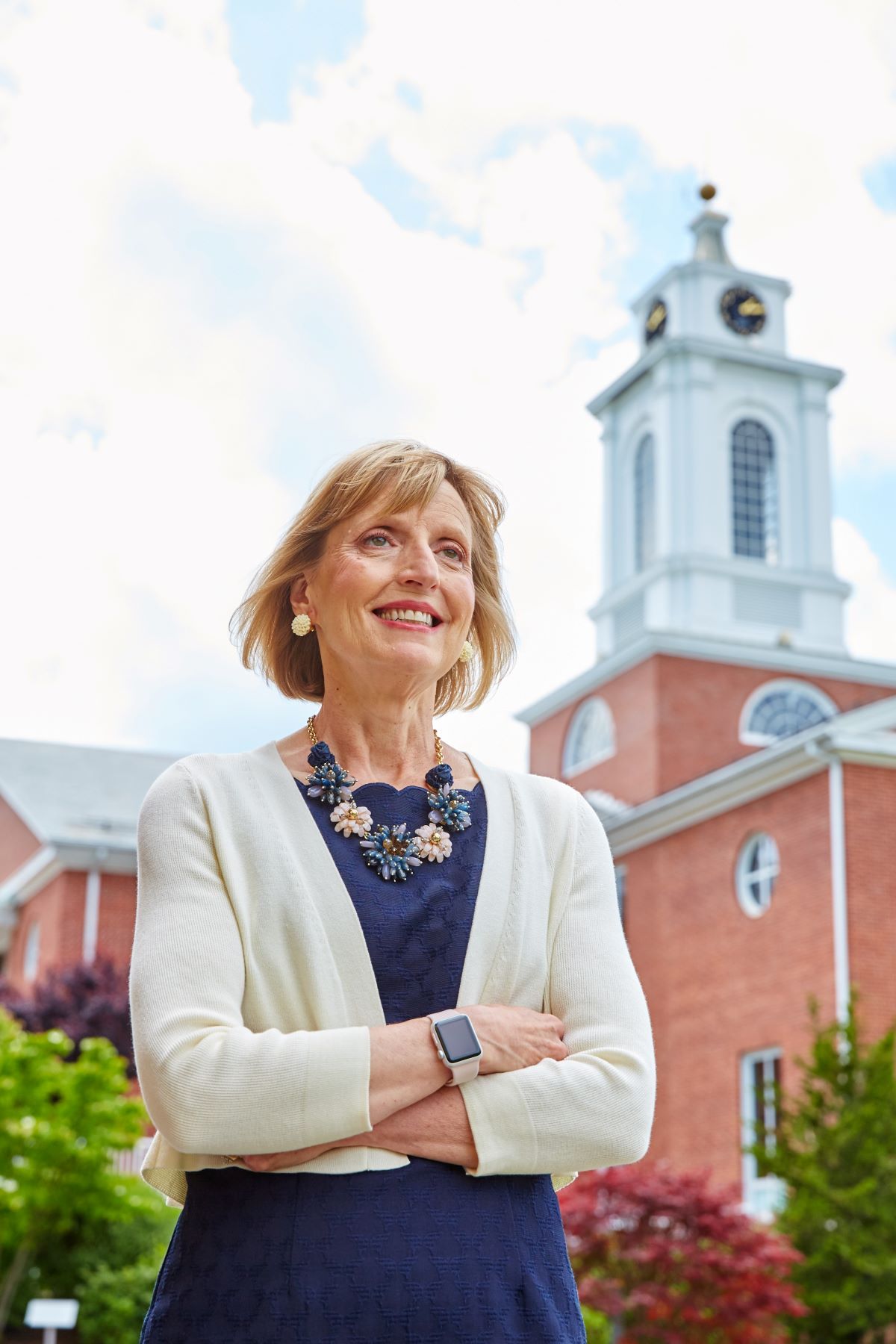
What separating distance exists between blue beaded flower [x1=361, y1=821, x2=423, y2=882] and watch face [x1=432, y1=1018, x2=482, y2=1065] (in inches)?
9.8

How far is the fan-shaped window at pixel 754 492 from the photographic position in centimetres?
3169

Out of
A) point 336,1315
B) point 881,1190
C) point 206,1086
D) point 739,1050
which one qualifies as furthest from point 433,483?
point 739,1050

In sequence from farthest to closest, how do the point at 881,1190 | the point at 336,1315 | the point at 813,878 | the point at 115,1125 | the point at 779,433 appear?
the point at 779,433 → the point at 813,878 → the point at 115,1125 → the point at 881,1190 → the point at 336,1315

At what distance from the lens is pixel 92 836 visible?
91.5 ft

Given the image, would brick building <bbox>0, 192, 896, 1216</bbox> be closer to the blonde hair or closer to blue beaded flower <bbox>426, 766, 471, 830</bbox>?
the blonde hair

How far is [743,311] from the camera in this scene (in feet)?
109

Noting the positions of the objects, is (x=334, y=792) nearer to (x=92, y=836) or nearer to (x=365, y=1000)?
(x=365, y=1000)

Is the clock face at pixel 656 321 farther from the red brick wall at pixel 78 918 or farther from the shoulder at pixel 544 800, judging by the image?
the shoulder at pixel 544 800

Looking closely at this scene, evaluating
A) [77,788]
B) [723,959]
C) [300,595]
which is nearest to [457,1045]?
[300,595]

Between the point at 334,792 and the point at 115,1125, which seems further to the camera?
the point at 115,1125

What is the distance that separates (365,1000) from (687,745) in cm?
2590

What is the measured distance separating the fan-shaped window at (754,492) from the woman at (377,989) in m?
29.5

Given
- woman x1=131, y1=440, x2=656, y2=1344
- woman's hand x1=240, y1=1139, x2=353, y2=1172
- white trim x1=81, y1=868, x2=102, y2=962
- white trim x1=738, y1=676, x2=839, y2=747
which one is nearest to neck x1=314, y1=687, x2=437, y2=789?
woman x1=131, y1=440, x2=656, y2=1344

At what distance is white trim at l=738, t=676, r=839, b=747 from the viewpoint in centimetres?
2875
